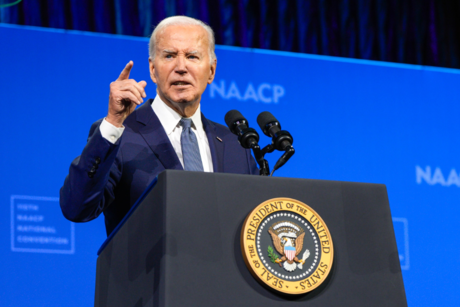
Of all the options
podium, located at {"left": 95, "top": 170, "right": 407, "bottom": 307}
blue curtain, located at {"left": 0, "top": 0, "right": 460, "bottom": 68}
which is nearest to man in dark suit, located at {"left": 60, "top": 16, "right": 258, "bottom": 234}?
podium, located at {"left": 95, "top": 170, "right": 407, "bottom": 307}

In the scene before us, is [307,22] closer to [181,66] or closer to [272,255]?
[181,66]

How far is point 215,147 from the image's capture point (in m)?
2.08

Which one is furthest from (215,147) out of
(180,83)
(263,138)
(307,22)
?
(307,22)

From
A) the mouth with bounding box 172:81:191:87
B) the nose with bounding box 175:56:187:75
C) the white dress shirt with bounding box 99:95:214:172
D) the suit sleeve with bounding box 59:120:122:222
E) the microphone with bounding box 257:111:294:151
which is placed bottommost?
the suit sleeve with bounding box 59:120:122:222

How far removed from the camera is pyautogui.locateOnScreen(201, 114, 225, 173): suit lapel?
6.63ft

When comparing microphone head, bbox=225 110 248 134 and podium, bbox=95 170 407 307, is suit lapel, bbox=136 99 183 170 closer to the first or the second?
microphone head, bbox=225 110 248 134

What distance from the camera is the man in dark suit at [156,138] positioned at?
1.53 metres

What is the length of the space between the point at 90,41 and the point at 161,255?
2.34 m

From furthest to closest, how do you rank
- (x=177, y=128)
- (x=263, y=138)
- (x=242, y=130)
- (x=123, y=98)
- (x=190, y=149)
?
(x=263, y=138) < (x=177, y=128) < (x=190, y=149) < (x=242, y=130) < (x=123, y=98)

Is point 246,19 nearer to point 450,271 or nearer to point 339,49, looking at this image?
point 339,49

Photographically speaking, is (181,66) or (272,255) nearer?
(272,255)

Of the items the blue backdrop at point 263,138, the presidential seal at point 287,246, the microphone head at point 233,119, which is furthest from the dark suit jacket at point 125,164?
the blue backdrop at point 263,138

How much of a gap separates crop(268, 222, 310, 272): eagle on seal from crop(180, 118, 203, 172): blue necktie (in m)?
0.66

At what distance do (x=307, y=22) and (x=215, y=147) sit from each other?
2.21 meters
